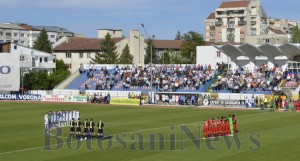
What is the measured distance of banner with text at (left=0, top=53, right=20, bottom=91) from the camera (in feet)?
263

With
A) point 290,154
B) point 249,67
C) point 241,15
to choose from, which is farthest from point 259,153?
point 241,15

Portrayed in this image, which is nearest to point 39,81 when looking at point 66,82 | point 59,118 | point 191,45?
point 66,82

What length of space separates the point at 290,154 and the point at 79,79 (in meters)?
57.3

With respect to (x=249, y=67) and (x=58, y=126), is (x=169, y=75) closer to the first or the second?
(x=249, y=67)

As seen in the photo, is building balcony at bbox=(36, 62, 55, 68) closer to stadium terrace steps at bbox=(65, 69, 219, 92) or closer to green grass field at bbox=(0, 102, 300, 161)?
stadium terrace steps at bbox=(65, 69, 219, 92)

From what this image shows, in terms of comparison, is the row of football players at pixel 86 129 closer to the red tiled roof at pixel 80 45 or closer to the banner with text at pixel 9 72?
the banner with text at pixel 9 72

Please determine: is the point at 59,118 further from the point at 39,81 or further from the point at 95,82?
the point at 39,81

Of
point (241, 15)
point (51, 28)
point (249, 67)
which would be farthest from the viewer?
point (51, 28)

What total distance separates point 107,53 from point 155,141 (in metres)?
82.3

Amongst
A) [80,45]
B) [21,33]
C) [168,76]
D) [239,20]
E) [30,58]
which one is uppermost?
[239,20]

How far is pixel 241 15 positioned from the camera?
157375 mm

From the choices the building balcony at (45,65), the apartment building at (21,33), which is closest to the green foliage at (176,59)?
the building balcony at (45,65)

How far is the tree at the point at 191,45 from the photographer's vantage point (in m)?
111

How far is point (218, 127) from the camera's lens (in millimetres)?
31672
